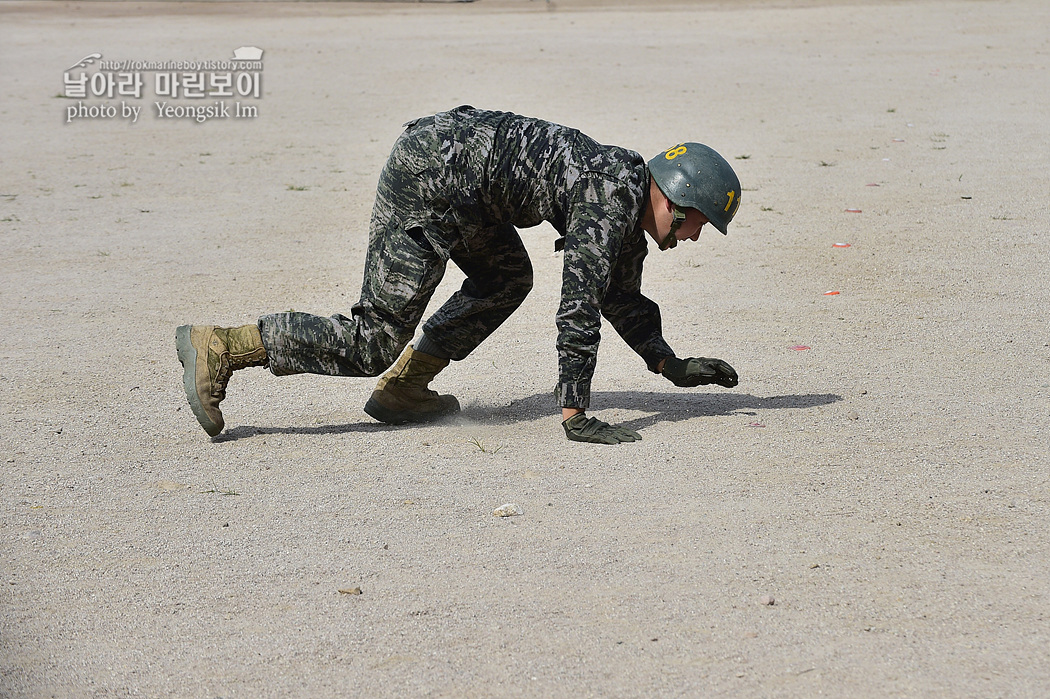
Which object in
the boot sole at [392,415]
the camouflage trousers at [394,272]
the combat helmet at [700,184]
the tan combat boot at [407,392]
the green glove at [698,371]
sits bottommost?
the boot sole at [392,415]

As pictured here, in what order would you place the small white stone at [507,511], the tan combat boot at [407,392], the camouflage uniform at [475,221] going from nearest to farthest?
the small white stone at [507,511] < the camouflage uniform at [475,221] < the tan combat boot at [407,392]

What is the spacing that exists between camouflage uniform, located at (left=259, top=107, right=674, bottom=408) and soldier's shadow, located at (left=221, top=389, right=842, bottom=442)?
49cm

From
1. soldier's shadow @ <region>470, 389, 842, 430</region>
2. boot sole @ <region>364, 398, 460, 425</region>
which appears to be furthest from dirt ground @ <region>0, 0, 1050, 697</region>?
boot sole @ <region>364, 398, 460, 425</region>

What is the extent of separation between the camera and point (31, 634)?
352 cm

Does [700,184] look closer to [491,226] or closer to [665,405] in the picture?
A: [491,226]

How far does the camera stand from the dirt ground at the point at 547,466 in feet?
11.1

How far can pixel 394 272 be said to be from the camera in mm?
4785

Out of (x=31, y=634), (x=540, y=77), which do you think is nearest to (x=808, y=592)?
(x=31, y=634)

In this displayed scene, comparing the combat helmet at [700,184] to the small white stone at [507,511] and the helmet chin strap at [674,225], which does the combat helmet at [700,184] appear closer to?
the helmet chin strap at [674,225]

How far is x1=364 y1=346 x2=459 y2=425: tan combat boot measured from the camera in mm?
5453

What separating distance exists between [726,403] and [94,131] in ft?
37.5

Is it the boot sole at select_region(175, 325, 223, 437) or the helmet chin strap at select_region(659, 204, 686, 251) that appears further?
the boot sole at select_region(175, 325, 223, 437)

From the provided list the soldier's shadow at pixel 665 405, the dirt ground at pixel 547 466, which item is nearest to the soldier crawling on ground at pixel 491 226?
the dirt ground at pixel 547 466

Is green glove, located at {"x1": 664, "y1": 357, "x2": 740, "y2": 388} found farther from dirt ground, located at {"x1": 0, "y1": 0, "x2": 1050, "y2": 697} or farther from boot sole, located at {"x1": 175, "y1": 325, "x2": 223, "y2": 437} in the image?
boot sole, located at {"x1": 175, "y1": 325, "x2": 223, "y2": 437}
